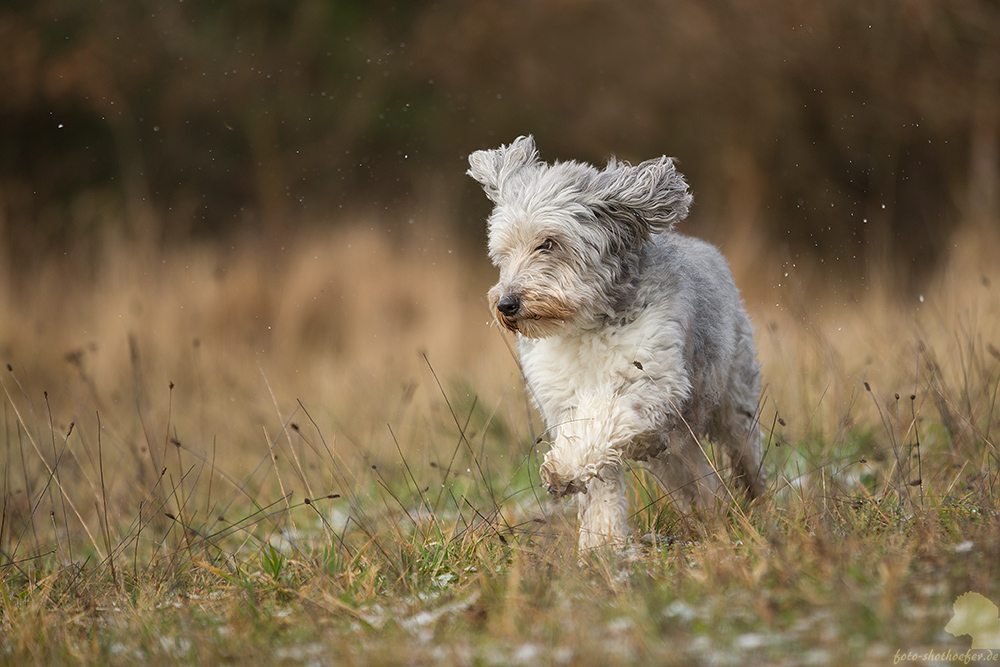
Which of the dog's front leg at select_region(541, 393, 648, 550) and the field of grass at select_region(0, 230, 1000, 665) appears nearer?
the field of grass at select_region(0, 230, 1000, 665)

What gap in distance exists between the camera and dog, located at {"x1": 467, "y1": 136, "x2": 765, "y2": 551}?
4.06 meters

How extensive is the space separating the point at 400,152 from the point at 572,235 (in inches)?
528

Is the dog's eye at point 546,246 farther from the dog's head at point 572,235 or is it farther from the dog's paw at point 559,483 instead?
the dog's paw at point 559,483

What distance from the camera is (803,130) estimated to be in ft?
48.1

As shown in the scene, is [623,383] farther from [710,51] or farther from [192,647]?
[710,51]

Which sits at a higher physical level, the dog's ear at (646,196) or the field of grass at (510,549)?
the dog's ear at (646,196)

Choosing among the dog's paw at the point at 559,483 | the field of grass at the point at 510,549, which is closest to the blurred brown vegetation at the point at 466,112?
the field of grass at the point at 510,549

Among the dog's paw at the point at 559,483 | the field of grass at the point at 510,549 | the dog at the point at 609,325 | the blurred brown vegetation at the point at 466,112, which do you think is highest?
→ the blurred brown vegetation at the point at 466,112

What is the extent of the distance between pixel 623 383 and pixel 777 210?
1153 cm

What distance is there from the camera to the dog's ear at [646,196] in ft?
14.6

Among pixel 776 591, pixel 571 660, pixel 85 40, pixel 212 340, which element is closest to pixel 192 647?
pixel 571 660

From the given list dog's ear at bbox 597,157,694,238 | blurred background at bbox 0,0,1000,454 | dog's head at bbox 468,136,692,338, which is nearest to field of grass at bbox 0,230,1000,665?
dog's head at bbox 468,136,692,338

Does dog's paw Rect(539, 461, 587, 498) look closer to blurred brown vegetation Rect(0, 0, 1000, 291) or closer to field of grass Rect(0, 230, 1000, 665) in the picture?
field of grass Rect(0, 230, 1000, 665)

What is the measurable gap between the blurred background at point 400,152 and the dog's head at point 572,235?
15.3 ft
